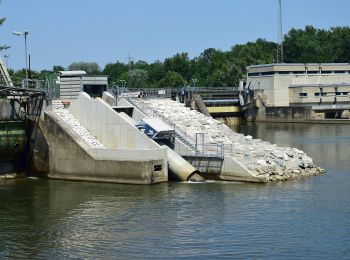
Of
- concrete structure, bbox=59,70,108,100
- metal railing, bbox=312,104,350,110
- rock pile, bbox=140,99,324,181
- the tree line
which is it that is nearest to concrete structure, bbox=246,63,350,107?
metal railing, bbox=312,104,350,110

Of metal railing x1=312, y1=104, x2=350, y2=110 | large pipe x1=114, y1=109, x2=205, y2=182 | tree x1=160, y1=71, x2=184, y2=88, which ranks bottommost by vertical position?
large pipe x1=114, y1=109, x2=205, y2=182

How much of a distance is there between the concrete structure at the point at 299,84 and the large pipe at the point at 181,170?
5991 centimetres

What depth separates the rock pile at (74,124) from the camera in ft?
136

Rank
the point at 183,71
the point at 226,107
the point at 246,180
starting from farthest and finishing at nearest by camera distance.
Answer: the point at 183,71, the point at 226,107, the point at 246,180

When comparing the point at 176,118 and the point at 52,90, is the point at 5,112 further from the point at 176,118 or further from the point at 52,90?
the point at 176,118

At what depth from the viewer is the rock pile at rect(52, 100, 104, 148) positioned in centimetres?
4138

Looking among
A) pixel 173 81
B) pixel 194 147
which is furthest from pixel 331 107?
pixel 194 147

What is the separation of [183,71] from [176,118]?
109 m

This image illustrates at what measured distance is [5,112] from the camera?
44906 mm

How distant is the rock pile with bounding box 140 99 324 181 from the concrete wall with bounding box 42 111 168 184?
474 centimetres

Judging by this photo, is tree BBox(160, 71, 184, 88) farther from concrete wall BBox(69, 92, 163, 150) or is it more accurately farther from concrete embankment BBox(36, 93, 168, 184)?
concrete wall BBox(69, 92, 163, 150)

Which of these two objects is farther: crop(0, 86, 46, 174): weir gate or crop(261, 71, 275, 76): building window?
crop(261, 71, 275, 76): building window

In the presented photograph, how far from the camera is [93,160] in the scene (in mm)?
39688

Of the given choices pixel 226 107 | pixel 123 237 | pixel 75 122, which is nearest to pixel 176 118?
pixel 75 122
